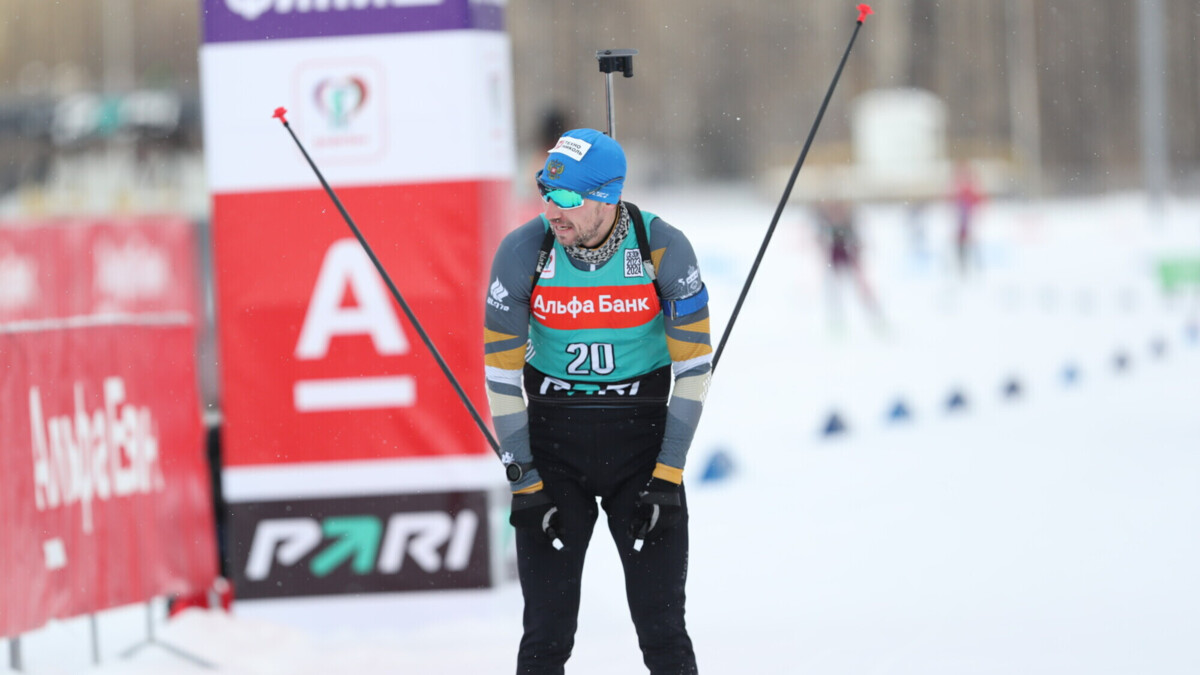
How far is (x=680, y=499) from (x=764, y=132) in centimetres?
5047

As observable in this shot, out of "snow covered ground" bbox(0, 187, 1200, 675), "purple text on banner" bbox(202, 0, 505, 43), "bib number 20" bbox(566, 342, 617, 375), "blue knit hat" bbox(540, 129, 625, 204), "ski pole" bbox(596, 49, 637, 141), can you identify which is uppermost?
"purple text on banner" bbox(202, 0, 505, 43)

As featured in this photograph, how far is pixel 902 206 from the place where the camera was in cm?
4191

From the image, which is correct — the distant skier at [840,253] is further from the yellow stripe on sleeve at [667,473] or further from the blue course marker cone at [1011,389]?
the yellow stripe on sleeve at [667,473]

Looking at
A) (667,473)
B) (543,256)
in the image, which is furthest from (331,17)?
(667,473)

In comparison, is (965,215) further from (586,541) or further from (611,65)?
(586,541)

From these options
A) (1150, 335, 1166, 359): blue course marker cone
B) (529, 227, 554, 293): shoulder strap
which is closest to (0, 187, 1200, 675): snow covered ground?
(1150, 335, 1166, 359): blue course marker cone

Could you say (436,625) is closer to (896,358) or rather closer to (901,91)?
(896,358)

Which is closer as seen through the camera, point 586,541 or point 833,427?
point 586,541

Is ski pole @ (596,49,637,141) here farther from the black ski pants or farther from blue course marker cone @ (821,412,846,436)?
blue course marker cone @ (821,412,846,436)

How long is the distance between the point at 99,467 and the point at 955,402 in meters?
7.01

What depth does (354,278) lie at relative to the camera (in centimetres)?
598

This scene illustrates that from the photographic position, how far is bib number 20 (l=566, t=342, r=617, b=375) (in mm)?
3801

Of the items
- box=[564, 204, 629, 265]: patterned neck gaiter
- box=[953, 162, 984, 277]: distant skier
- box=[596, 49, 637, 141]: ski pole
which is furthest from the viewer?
box=[953, 162, 984, 277]: distant skier

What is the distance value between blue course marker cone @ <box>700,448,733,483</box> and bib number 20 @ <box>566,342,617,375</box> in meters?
5.03
